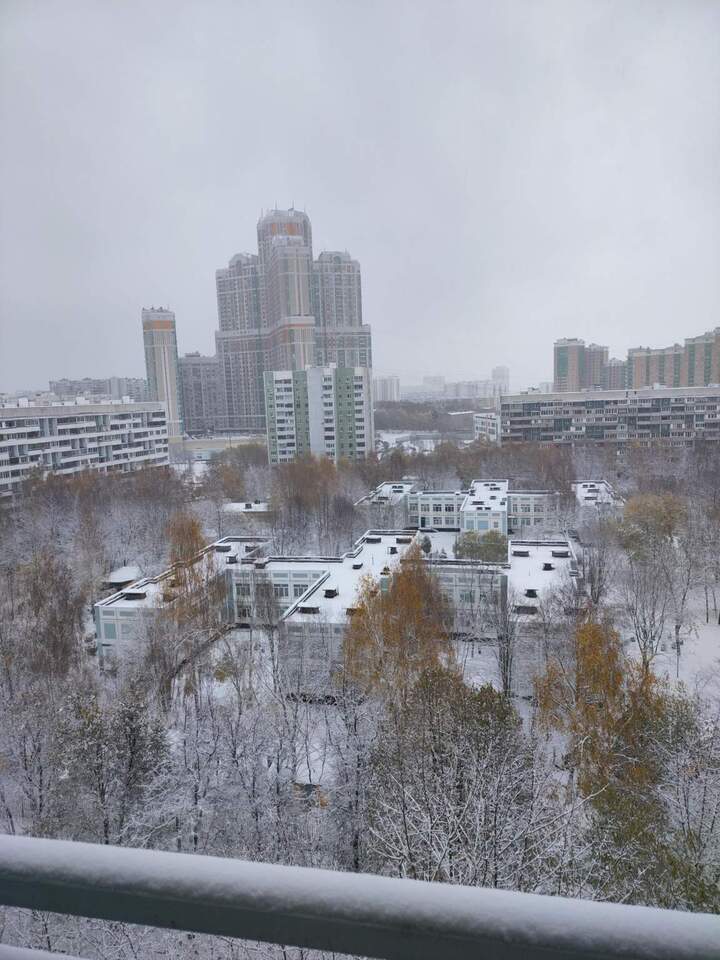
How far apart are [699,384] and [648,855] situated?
602 inches

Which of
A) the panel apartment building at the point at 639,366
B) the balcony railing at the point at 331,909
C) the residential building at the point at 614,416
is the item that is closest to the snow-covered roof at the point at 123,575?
the balcony railing at the point at 331,909

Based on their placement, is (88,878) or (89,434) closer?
(88,878)

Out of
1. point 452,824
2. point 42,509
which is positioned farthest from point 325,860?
point 42,509

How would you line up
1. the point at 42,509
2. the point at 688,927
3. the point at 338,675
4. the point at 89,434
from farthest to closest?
the point at 89,434 → the point at 42,509 → the point at 338,675 → the point at 688,927

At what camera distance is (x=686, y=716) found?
2900mm

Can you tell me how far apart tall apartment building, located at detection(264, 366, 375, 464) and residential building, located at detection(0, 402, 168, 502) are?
248 centimetres

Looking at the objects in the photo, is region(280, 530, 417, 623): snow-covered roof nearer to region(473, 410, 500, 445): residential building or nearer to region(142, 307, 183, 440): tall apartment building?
region(473, 410, 500, 445): residential building

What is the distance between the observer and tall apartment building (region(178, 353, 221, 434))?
24.2 metres

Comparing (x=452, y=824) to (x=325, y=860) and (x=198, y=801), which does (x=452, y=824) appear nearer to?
(x=325, y=860)

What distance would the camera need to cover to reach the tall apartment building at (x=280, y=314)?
19.8 meters

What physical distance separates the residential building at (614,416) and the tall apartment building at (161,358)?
34.8 ft

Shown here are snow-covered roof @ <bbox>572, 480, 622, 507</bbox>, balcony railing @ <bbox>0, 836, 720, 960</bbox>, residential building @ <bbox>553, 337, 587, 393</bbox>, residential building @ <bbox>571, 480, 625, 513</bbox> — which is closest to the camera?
balcony railing @ <bbox>0, 836, 720, 960</bbox>

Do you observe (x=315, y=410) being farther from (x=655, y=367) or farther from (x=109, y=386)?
(x=109, y=386)

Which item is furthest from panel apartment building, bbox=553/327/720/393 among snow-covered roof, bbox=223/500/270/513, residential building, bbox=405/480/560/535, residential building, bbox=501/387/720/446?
snow-covered roof, bbox=223/500/270/513
